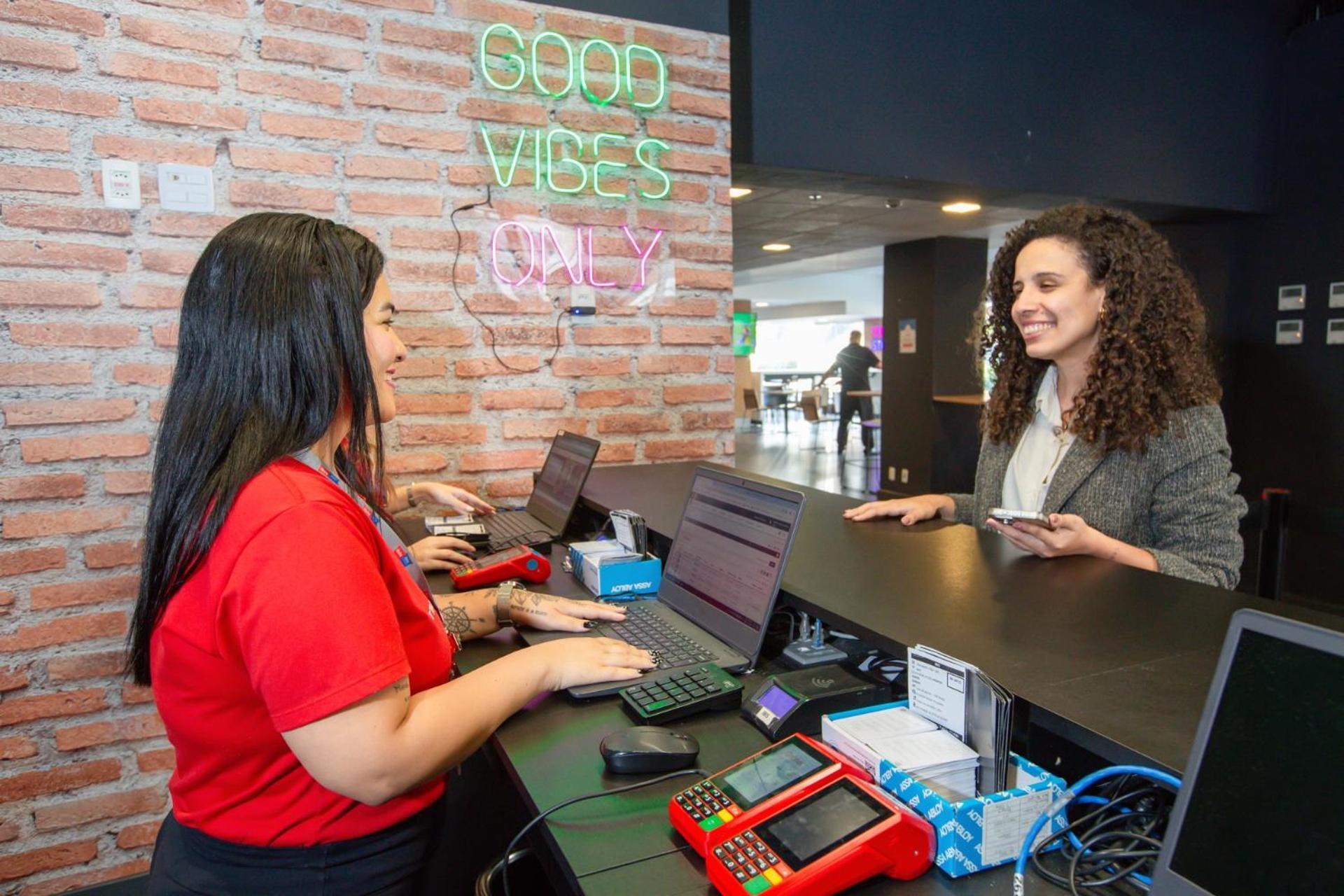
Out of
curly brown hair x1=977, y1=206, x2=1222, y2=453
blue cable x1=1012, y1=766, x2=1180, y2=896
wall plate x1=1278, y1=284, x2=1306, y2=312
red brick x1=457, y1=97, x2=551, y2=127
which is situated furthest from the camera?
wall plate x1=1278, y1=284, x2=1306, y2=312

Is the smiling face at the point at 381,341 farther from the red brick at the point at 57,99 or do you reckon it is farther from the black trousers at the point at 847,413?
the black trousers at the point at 847,413

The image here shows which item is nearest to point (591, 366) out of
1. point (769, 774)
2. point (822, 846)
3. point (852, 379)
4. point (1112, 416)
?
point (1112, 416)

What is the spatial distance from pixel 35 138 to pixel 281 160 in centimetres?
54

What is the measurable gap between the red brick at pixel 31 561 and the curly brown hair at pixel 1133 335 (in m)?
2.48

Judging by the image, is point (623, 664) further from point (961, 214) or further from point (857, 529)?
point (961, 214)

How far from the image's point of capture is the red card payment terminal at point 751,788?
2.44 feet

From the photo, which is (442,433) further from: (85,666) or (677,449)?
(85,666)

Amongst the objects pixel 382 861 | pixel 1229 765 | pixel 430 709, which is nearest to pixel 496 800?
pixel 382 861

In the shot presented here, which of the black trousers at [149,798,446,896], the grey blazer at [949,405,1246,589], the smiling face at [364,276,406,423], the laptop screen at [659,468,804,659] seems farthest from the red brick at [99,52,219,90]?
the grey blazer at [949,405,1246,589]

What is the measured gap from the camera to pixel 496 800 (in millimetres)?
1563

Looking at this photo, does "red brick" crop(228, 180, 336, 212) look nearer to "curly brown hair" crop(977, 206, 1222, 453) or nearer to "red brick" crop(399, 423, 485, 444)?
"red brick" crop(399, 423, 485, 444)

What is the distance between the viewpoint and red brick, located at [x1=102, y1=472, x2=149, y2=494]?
1.99 m

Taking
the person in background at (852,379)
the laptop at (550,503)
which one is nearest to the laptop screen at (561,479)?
the laptop at (550,503)

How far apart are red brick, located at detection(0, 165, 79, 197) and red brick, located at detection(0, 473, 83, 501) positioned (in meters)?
0.71
